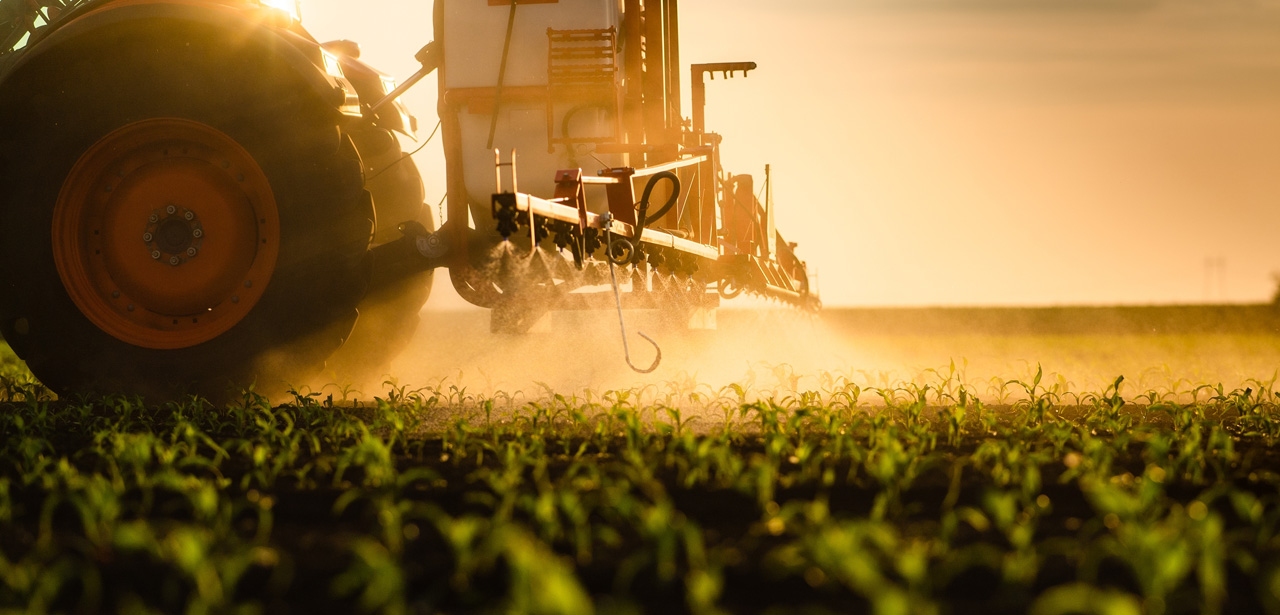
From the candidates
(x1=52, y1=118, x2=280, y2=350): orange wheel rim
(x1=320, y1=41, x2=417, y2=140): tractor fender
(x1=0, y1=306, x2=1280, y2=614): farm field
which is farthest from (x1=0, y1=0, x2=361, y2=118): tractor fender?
(x1=0, y1=306, x2=1280, y2=614): farm field

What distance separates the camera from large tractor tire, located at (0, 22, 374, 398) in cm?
540

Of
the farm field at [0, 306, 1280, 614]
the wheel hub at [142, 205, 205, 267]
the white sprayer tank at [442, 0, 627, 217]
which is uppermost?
the white sprayer tank at [442, 0, 627, 217]

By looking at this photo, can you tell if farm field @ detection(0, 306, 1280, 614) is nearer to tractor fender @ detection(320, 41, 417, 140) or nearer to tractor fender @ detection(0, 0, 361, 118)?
tractor fender @ detection(0, 0, 361, 118)

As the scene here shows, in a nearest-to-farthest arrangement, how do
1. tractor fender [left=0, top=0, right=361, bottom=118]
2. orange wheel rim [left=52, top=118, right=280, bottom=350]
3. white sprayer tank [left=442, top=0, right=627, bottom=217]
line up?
tractor fender [left=0, top=0, right=361, bottom=118] → orange wheel rim [left=52, top=118, right=280, bottom=350] → white sprayer tank [left=442, top=0, right=627, bottom=217]

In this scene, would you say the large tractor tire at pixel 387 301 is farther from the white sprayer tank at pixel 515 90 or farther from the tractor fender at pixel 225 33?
the tractor fender at pixel 225 33

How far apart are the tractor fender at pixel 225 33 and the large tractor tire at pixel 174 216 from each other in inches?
1.9

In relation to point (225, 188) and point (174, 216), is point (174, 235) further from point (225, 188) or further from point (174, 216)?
point (225, 188)

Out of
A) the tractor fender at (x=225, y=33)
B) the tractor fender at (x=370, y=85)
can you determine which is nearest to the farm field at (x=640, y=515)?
the tractor fender at (x=225, y=33)

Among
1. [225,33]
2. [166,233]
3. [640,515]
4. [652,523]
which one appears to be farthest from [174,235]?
[652,523]

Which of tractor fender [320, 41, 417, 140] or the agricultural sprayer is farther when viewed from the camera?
tractor fender [320, 41, 417, 140]

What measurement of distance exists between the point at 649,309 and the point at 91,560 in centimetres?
535

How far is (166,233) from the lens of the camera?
548 cm

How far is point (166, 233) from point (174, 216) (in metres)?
0.10

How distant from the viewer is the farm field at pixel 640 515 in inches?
95.1
